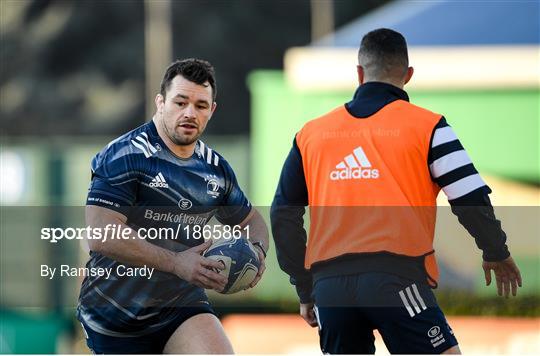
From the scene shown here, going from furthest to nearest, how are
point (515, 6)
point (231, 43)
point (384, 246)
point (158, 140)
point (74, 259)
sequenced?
point (231, 43) → point (515, 6) → point (74, 259) → point (158, 140) → point (384, 246)

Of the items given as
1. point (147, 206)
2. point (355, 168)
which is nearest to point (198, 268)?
point (147, 206)

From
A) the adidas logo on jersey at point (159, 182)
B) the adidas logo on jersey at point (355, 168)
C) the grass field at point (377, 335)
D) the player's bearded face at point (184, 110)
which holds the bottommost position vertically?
the grass field at point (377, 335)

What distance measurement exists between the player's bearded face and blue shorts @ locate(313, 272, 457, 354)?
1.16 meters

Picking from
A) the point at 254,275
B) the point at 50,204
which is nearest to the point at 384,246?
the point at 254,275

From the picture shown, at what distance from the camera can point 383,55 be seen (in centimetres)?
626

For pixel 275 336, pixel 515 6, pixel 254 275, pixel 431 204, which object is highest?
pixel 515 6

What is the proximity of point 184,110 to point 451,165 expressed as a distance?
1.50 meters

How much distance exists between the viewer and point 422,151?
6.02 m

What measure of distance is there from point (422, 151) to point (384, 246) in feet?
1.56

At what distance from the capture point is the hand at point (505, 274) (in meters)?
6.15

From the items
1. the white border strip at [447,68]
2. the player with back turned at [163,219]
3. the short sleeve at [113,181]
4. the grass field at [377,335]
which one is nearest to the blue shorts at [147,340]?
the player with back turned at [163,219]

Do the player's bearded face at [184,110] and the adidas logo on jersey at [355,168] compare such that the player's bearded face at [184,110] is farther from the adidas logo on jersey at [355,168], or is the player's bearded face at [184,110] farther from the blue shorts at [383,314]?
the blue shorts at [383,314]

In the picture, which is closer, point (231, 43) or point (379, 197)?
point (379, 197)

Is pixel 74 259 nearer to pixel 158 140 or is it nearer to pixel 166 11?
pixel 158 140
